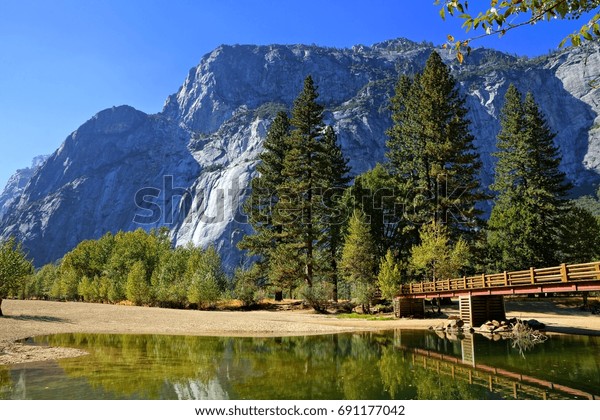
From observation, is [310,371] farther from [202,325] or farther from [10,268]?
[10,268]

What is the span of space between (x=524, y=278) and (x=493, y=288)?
9.87ft

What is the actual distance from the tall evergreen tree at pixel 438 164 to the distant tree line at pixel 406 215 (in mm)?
129

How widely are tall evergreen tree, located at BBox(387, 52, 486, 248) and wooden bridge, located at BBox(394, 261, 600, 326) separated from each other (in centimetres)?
1048

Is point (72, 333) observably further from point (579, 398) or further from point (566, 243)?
point (566, 243)

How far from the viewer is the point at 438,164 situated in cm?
4028

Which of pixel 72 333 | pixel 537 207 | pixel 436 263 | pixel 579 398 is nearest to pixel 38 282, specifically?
pixel 72 333

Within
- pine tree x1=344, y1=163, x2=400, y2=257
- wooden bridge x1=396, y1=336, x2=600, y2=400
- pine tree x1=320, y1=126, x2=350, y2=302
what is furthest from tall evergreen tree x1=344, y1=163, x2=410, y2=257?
wooden bridge x1=396, y1=336, x2=600, y2=400

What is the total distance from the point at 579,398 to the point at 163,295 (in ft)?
142

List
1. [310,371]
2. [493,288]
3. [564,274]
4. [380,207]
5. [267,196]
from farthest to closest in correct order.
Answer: [267,196], [380,207], [493,288], [564,274], [310,371]

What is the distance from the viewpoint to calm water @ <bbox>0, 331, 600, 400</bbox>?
9344 millimetres

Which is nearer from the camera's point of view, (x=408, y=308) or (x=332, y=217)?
(x=408, y=308)

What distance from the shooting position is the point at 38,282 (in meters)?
84.0

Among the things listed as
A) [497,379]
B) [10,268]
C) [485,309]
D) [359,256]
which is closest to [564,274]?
[485,309]

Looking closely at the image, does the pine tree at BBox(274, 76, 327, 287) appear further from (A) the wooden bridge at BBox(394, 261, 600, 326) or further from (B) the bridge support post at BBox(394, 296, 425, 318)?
(A) the wooden bridge at BBox(394, 261, 600, 326)
